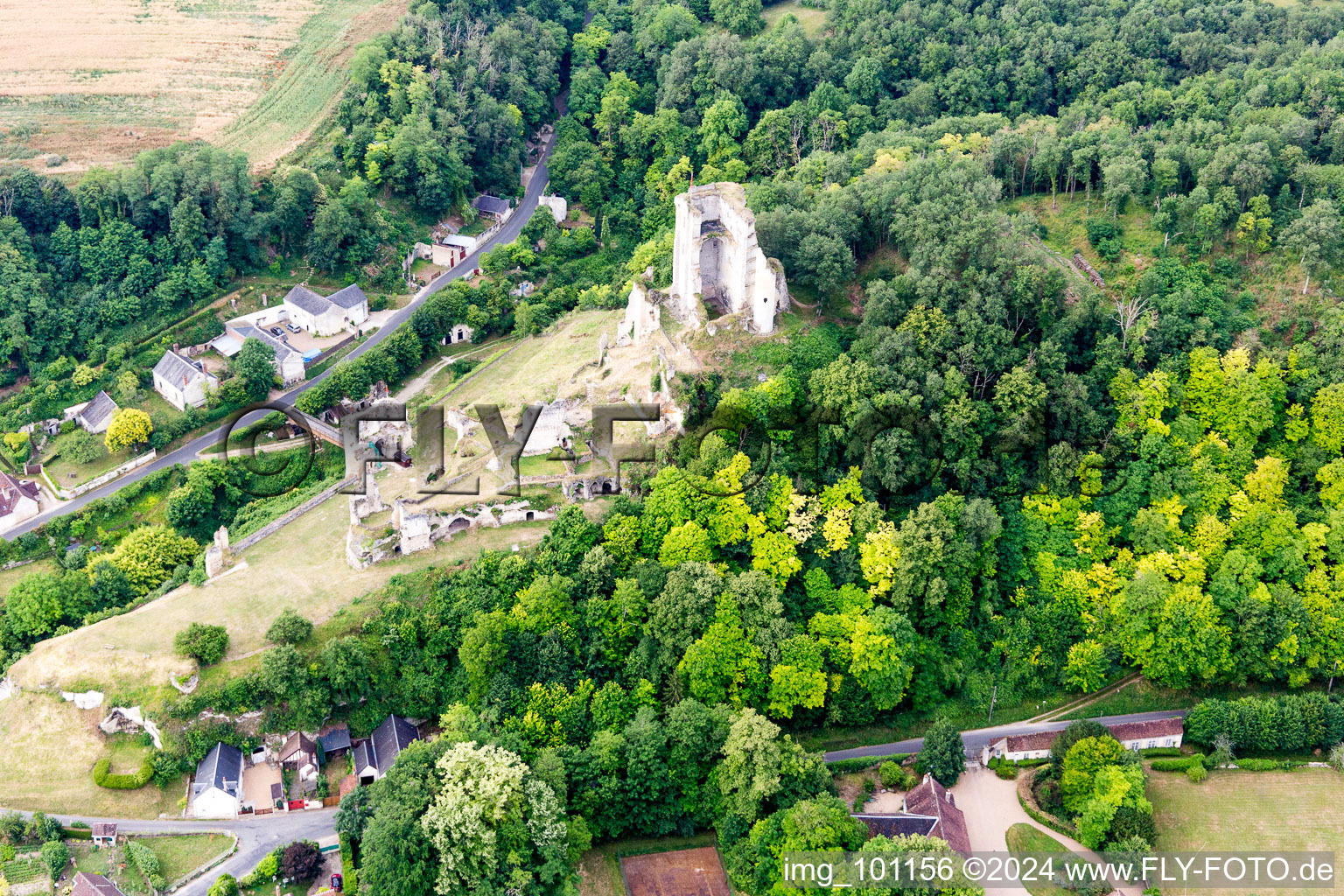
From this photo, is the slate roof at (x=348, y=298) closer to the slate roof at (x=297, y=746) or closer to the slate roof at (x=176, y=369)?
the slate roof at (x=176, y=369)

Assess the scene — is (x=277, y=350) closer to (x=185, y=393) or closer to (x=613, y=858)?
(x=185, y=393)

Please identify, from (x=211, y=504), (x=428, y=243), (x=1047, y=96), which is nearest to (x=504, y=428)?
(x=211, y=504)

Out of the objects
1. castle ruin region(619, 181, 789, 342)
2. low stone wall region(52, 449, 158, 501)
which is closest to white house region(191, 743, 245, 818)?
low stone wall region(52, 449, 158, 501)

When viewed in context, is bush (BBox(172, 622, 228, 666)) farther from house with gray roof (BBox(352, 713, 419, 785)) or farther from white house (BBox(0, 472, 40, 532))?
white house (BBox(0, 472, 40, 532))

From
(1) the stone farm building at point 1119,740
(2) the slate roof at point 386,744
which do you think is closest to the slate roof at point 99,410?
(2) the slate roof at point 386,744

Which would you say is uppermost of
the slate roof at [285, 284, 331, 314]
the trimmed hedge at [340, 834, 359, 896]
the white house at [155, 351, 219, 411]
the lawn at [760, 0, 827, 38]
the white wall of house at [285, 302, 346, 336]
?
the lawn at [760, 0, 827, 38]

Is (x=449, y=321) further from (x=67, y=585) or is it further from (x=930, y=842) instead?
(x=930, y=842)
